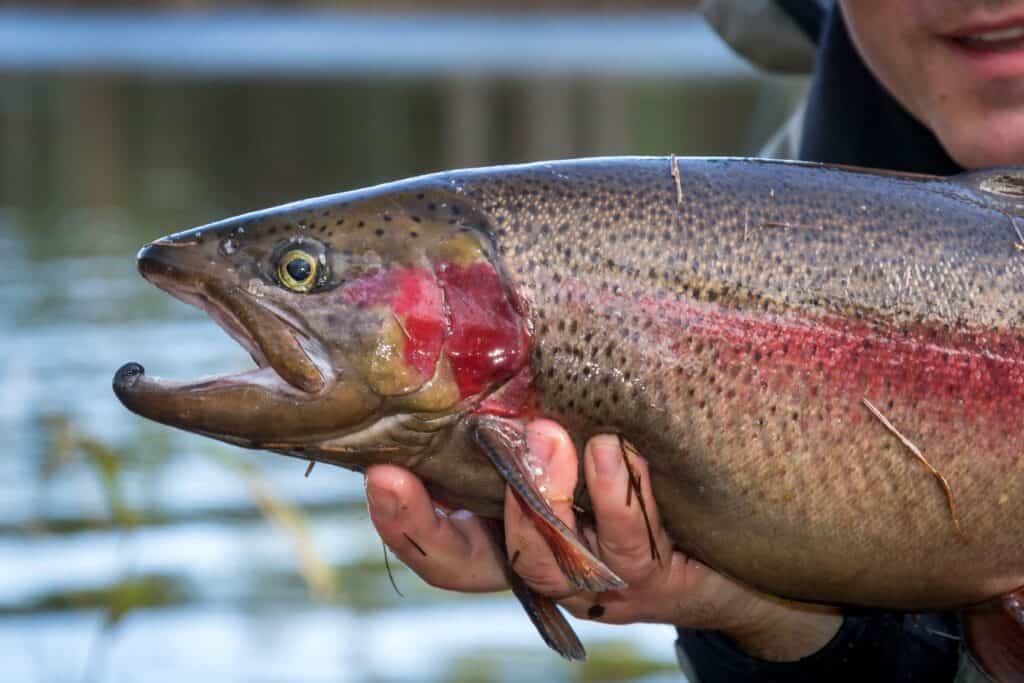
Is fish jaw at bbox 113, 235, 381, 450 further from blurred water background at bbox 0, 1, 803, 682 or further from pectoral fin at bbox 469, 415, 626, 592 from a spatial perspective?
blurred water background at bbox 0, 1, 803, 682

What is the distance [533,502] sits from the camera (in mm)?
2955

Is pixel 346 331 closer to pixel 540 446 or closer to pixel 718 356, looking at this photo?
pixel 540 446

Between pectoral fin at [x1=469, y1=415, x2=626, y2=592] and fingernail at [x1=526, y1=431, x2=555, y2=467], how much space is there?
0.5 inches

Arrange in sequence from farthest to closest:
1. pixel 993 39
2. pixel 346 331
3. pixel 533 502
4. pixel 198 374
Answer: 1. pixel 198 374
2. pixel 993 39
3. pixel 346 331
4. pixel 533 502

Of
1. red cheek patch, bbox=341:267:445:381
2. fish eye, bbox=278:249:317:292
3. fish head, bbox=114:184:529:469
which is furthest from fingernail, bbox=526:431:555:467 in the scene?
fish eye, bbox=278:249:317:292

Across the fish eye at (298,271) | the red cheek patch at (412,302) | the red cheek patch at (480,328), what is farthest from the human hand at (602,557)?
the fish eye at (298,271)

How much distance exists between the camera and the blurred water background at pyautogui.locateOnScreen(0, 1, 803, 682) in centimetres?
569

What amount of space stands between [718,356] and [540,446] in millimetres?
385

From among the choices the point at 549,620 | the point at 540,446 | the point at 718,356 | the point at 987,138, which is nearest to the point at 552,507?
the point at 540,446

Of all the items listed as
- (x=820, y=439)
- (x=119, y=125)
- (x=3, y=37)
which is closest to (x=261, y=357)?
(x=820, y=439)

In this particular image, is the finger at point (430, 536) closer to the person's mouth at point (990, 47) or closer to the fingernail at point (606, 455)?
the fingernail at point (606, 455)

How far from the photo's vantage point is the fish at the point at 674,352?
305cm

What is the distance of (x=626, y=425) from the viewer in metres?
3.11

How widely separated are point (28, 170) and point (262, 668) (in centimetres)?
1730
